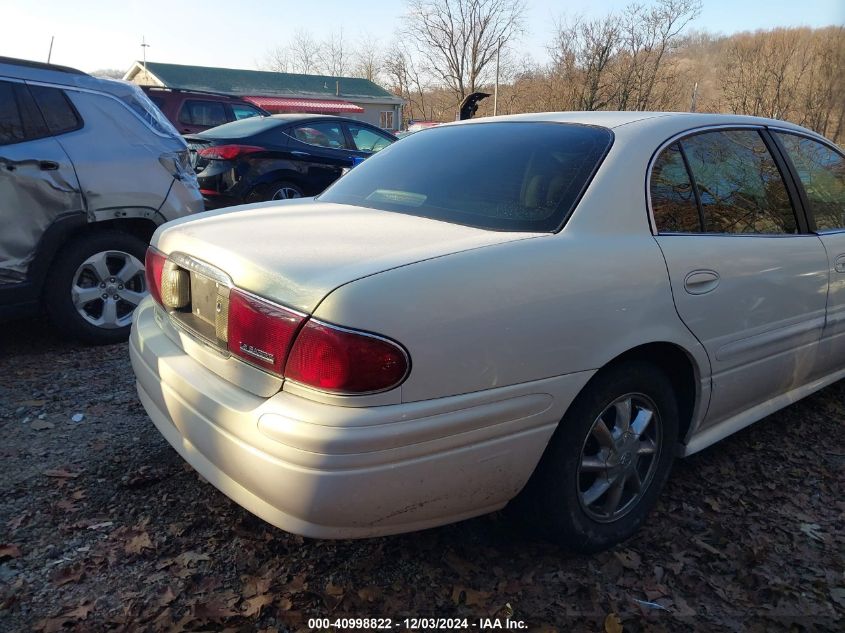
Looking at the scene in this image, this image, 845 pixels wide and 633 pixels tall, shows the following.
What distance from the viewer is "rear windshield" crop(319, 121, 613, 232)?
7.28 ft

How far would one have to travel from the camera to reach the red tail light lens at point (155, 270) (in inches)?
94.5

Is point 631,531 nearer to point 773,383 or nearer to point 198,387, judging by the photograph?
point 773,383

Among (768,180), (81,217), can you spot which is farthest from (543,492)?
(81,217)

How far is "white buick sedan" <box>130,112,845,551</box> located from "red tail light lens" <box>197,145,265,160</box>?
15.6 feet

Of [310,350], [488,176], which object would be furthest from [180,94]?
[310,350]

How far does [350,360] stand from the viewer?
1.63 m

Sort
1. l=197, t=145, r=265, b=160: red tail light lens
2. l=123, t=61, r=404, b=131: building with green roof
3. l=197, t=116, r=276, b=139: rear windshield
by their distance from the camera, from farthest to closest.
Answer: l=123, t=61, r=404, b=131: building with green roof, l=197, t=116, r=276, b=139: rear windshield, l=197, t=145, r=265, b=160: red tail light lens

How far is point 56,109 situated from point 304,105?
31.7 m

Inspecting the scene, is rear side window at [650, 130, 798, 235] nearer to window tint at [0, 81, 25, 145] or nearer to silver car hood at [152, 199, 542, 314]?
silver car hood at [152, 199, 542, 314]

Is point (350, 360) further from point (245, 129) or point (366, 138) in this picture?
point (366, 138)

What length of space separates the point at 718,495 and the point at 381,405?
1.79m

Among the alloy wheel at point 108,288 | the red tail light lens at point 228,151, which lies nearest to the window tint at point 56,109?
the alloy wheel at point 108,288

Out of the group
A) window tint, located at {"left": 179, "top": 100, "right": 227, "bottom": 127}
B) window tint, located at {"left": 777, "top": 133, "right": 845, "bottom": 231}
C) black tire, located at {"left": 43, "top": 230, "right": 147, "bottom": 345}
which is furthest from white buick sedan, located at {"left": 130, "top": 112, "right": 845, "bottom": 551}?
window tint, located at {"left": 179, "top": 100, "right": 227, "bottom": 127}

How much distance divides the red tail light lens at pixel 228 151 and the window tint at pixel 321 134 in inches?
27.5
